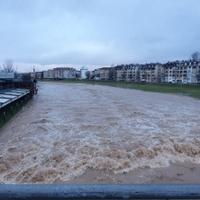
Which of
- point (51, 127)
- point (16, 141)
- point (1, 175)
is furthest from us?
point (51, 127)

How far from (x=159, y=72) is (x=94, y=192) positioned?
14117 cm

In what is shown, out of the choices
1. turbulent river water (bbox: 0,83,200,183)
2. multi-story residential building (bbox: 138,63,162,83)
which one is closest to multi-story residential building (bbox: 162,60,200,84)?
multi-story residential building (bbox: 138,63,162,83)

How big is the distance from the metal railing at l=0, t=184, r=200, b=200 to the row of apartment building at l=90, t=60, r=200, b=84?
4497 inches

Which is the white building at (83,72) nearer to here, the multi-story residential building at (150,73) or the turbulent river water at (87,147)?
the multi-story residential building at (150,73)

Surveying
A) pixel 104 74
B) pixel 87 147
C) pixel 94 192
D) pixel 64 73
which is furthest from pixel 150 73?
pixel 94 192

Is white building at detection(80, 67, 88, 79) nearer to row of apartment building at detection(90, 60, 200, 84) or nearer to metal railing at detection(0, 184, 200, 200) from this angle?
row of apartment building at detection(90, 60, 200, 84)

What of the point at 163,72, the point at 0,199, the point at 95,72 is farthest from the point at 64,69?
the point at 0,199

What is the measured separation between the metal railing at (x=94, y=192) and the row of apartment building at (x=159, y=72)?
114232 millimetres

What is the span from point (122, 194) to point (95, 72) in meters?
179

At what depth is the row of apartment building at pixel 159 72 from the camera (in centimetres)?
12494

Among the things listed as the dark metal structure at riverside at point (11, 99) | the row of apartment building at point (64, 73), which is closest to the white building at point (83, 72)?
the row of apartment building at point (64, 73)

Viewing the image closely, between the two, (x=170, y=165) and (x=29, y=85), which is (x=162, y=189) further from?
(x=29, y=85)

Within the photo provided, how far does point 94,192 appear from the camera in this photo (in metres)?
1.82

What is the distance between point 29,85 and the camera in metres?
38.2
